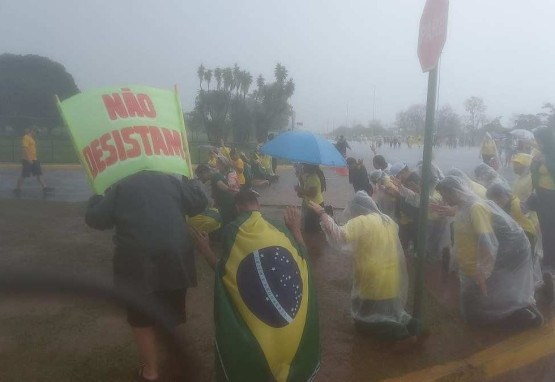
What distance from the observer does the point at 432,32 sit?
3678 millimetres

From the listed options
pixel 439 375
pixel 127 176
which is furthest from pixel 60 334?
pixel 439 375

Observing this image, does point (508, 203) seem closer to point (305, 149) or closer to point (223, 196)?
point (305, 149)

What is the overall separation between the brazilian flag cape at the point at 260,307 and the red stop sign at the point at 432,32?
1.84 meters

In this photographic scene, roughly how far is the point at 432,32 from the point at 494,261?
1.89m

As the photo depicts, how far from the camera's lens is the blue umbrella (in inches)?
233

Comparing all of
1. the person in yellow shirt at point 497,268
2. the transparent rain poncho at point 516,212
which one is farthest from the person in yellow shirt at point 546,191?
the person in yellow shirt at point 497,268

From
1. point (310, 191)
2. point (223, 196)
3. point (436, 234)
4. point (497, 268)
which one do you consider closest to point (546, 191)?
point (436, 234)

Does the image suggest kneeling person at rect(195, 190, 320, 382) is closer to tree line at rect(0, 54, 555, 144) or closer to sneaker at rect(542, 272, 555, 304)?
sneaker at rect(542, 272, 555, 304)

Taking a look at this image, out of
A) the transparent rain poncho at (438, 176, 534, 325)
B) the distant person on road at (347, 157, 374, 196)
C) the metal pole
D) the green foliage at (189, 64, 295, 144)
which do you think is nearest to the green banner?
the metal pole

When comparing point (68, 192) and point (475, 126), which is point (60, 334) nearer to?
point (68, 192)

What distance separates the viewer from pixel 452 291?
5.53 meters

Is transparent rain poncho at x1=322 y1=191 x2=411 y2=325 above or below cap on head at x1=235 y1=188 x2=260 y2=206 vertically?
below

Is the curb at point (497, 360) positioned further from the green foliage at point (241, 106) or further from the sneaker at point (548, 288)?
the green foliage at point (241, 106)

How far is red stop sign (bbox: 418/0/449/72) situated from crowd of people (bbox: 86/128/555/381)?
0.89 m
